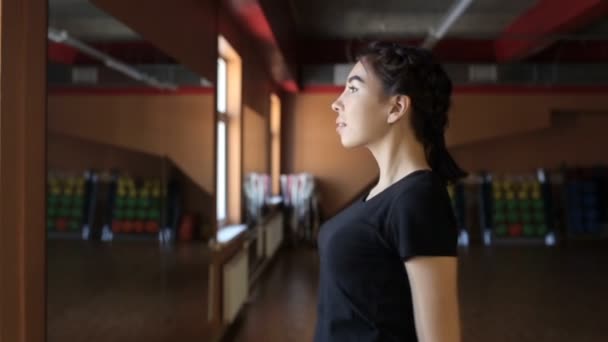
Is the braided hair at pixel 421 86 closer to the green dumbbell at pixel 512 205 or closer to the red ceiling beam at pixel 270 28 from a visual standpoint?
the red ceiling beam at pixel 270 28

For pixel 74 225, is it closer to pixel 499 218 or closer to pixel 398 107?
pixel 398 107

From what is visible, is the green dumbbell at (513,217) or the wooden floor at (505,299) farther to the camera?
the green dumbbell at (513,217)

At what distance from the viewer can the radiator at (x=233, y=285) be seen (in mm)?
4562

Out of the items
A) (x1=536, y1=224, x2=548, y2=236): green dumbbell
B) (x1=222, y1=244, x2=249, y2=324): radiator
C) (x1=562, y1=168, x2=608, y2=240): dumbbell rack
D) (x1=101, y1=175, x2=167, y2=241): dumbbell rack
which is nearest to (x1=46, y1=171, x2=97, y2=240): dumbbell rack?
(x1=101, y1=175, x2=167, y2=241): dumbbell rack

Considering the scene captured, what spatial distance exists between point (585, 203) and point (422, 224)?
9.99 meters

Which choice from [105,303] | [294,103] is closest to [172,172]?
[105,303]

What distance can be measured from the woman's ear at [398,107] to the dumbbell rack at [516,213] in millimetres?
9099

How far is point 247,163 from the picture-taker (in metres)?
6.53

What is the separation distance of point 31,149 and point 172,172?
1541 millimetres

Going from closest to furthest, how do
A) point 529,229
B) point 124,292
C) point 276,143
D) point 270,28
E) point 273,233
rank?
point 124,292 → point 270,28 → point 273,233 → point 529,229 → point 276,143

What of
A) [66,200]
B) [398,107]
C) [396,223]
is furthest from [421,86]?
[66,200]

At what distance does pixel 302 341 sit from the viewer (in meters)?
4.68

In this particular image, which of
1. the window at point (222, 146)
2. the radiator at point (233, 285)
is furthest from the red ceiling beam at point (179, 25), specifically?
the radiator at point (233, 285)

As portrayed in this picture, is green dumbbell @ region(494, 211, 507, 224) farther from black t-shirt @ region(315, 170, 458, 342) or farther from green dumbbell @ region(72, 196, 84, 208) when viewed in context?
black t-shirt @ region(315, 170, 458, 342)
